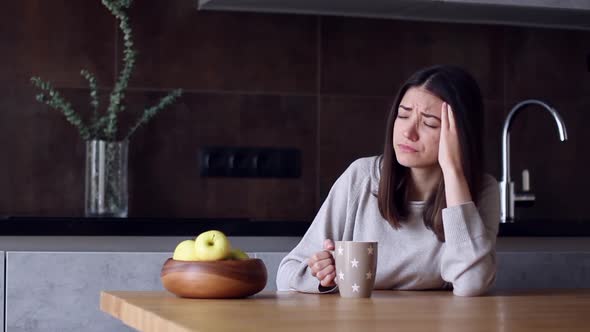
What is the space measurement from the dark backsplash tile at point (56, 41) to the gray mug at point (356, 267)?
5.56 feet

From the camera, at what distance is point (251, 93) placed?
3396 mm

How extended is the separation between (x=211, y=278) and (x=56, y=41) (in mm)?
1804

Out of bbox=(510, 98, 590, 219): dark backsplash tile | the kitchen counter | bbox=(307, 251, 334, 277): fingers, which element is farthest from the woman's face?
bbox=(510, 98, 590, 219): dark backsplash tile

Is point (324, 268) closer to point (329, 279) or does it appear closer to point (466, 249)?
point (329, 279)

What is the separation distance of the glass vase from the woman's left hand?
1222 mm

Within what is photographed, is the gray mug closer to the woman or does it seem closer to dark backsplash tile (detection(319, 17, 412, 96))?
the woman

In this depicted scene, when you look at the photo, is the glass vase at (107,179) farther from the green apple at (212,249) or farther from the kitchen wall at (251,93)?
the green apple at (212,249)

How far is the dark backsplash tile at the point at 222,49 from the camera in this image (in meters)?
3.31

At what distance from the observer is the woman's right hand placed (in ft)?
6.15

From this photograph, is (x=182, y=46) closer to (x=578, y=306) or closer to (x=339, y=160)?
(x=339, y=160)

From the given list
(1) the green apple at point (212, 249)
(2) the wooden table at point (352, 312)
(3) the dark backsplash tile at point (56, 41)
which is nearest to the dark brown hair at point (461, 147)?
(2) the wooden table at point (352, 312)

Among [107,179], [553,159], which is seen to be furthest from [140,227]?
[553,159]

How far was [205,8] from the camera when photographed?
10.9 ft

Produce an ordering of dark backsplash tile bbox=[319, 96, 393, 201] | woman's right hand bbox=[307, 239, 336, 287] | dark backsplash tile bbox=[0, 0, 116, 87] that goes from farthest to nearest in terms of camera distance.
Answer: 1. dark backsplash tile bbox=[319, 96, 393, 201]
2. dark backsplash tile bbox=[0, 0, 116, 87]
3. woman's right hand bbox=[307, 239, 336, 287]
